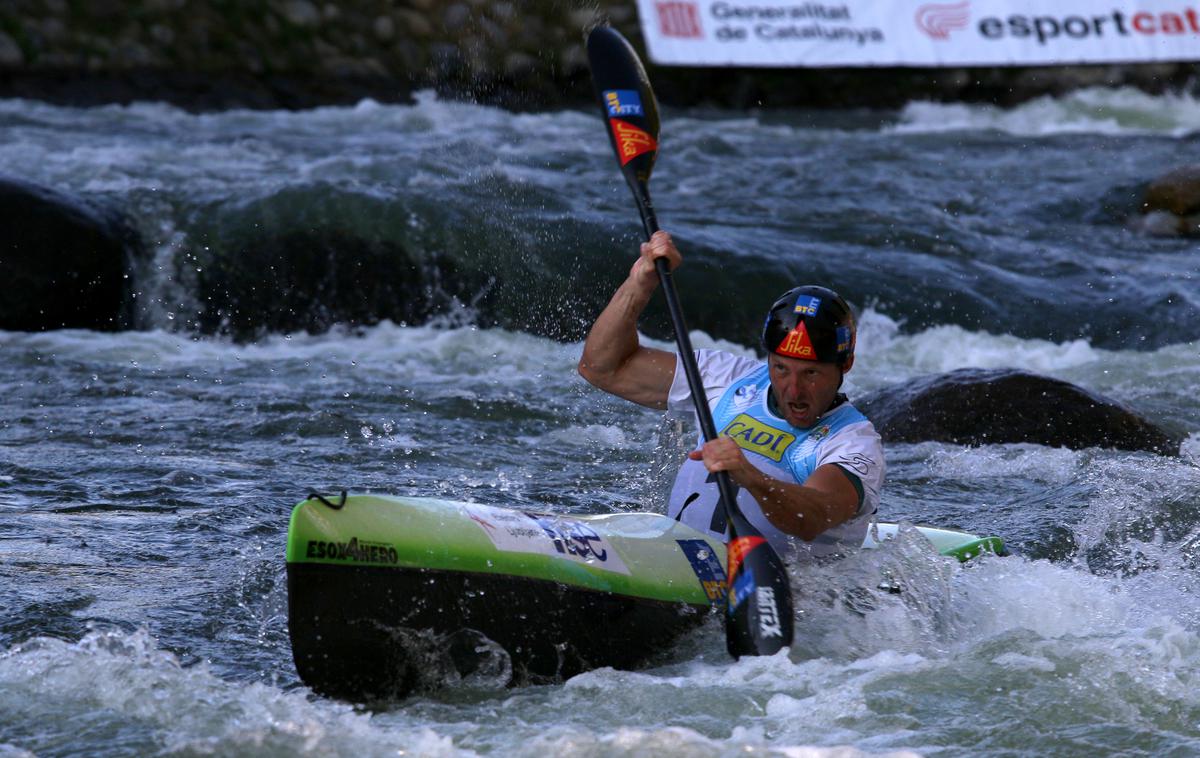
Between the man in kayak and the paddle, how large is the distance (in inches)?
3.9

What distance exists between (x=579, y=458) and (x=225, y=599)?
8.22 ft

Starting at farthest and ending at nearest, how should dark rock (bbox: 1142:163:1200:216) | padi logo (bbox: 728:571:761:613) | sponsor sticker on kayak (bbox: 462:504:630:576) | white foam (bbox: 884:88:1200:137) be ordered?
white foam (bbox: 884:88:1200:137) < dark rock (bbox: 1142:163:1200:216) < padi logo (bbox: 728:571:761:613) < sponsor sticker on kayak (bbox: 462:504:630:576)

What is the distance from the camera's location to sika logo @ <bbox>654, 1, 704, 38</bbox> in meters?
18.0

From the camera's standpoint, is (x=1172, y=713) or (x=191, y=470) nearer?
(x=1172, y=713)

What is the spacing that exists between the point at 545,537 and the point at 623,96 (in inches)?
75.0

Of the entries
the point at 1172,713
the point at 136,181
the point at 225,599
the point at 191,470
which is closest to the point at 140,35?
the point at 136,181

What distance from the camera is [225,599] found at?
15.7ft

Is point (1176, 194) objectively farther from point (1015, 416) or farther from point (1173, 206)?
point (1015, 416)

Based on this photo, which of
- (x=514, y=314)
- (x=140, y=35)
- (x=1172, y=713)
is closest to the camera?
(x=1172, y=713)

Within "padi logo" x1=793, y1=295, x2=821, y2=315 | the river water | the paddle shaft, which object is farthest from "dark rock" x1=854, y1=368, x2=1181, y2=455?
"padi logo" x1=793, y1=295, x2=821, y2=315

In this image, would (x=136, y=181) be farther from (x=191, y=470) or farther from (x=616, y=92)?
(x=616, y=92)

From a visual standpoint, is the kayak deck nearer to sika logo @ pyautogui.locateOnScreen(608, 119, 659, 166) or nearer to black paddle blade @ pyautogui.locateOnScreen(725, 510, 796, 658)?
black paddle blade @ pyautogui.locateOnScreen(725, 510, 796, 658)

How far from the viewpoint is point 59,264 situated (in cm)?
945

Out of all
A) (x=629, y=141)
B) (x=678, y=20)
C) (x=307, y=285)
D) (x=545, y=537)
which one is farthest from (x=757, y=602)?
(x=678, y=20)
